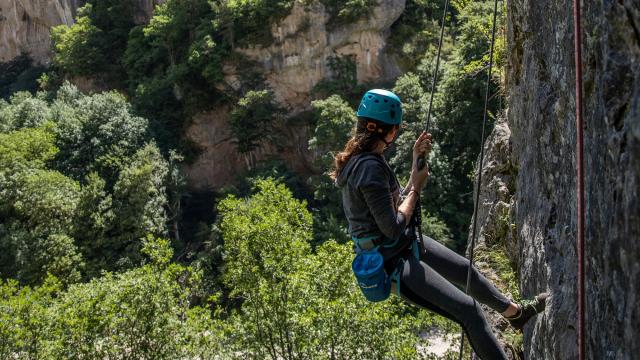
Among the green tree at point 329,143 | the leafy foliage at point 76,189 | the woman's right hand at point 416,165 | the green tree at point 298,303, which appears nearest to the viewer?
the woman's right hand at point 416,165

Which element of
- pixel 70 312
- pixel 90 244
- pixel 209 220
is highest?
pixel 70 312

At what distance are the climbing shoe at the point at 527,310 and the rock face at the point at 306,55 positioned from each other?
26.7 metres

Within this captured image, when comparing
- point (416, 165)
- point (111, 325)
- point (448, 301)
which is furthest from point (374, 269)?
point (111, 325)

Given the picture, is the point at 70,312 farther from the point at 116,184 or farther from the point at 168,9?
the point at 168,9

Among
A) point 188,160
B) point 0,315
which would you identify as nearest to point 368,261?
point 0,315

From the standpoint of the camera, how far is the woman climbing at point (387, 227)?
3.17 m

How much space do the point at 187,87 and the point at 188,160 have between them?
3.89m

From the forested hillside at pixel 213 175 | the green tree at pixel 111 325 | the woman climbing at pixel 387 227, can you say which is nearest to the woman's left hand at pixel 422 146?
the woman climbing at pixel 387 227

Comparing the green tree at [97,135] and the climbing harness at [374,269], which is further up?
the climbing harness at [374,269]

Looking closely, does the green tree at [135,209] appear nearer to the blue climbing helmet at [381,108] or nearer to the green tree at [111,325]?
the green tree at [111,325]

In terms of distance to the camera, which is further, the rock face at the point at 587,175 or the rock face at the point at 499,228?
the rock face at the point at 499,228

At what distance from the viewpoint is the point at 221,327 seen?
42.8ft

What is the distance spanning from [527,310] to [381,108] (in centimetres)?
155

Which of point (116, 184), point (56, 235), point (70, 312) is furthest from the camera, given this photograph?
point (116, 184)
